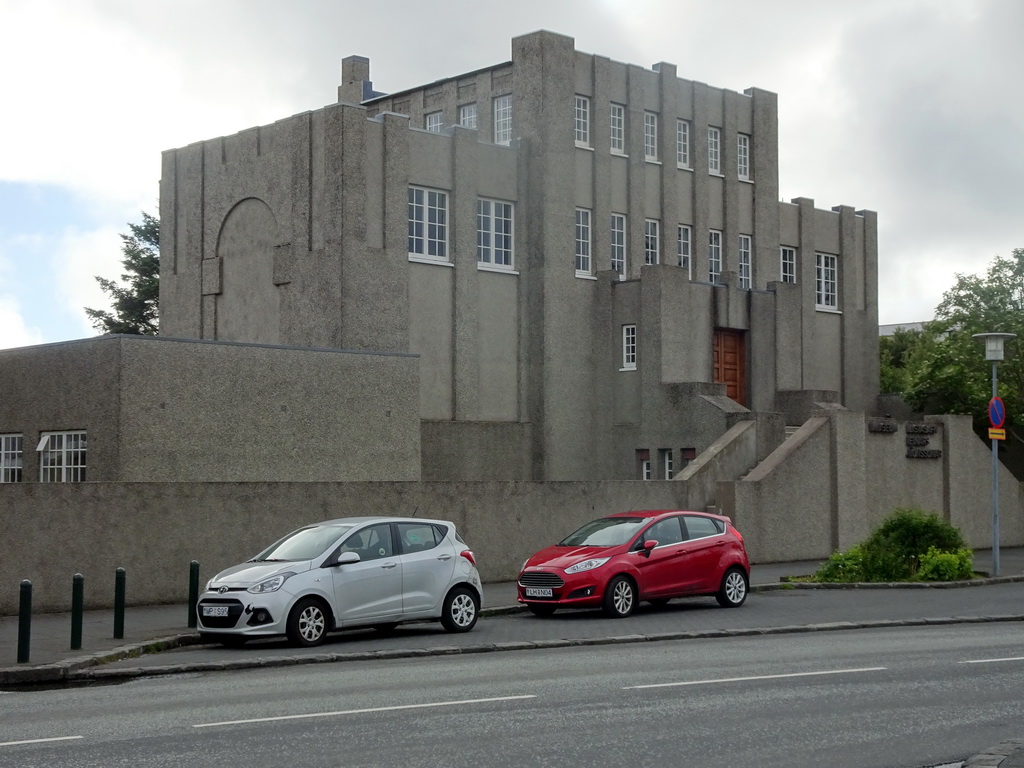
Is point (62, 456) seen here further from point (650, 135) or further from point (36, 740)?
point (650, 135)

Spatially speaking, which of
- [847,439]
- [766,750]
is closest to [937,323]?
[847,439]

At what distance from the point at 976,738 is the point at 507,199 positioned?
2859cm

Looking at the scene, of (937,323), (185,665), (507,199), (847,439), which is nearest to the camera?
(185,665)

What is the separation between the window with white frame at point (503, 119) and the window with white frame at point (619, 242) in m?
3.80

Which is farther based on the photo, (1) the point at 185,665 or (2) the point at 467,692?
(1) the point at 185,665

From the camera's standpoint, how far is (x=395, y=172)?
1346 inches

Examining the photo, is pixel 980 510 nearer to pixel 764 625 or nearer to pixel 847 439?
pixel 847 439

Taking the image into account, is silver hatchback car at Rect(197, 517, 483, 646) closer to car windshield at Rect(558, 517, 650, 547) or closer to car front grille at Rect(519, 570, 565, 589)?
car front grille at Rect(519, 570, 565, 589)

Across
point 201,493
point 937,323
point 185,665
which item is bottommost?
point 185,665

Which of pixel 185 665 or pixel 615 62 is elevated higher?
pixel 615 62

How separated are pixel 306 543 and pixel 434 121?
26442 mm

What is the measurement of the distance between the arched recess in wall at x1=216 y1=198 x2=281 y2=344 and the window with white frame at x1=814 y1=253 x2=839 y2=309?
19.2 m

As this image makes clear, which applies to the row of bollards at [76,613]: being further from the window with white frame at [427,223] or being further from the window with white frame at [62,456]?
the window with white frame at [427,223]

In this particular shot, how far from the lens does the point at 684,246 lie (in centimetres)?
4141
